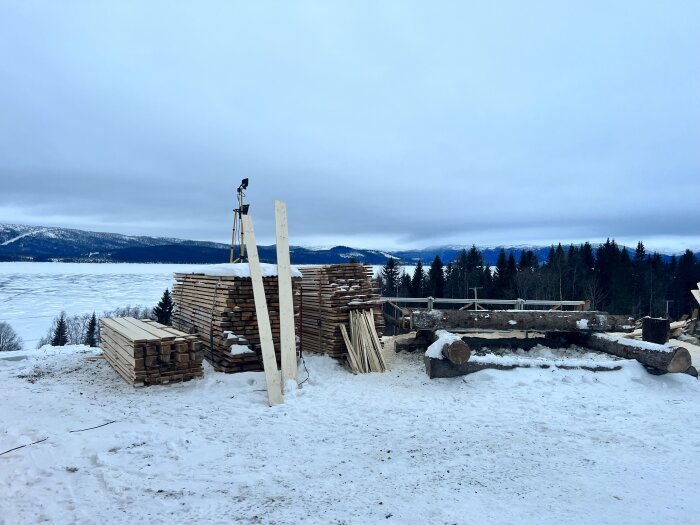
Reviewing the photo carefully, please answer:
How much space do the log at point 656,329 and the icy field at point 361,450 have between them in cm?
336

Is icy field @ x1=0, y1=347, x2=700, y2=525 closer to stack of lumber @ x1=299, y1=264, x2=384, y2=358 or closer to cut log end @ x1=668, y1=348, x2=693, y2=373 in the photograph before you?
cut log end @ x1=668, y1=348, x2=693, y2=373

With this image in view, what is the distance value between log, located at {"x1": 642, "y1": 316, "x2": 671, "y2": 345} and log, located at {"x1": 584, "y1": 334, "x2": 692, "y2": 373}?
1993 mm

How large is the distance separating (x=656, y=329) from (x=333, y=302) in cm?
830

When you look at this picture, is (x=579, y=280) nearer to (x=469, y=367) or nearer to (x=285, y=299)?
(x=469, y=367)

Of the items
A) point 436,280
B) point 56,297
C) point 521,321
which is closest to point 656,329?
point 521,321

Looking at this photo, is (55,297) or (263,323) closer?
(263,323)

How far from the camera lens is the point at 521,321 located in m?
10.3

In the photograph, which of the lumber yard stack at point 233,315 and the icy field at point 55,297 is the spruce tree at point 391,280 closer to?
the icy field at point 55,297

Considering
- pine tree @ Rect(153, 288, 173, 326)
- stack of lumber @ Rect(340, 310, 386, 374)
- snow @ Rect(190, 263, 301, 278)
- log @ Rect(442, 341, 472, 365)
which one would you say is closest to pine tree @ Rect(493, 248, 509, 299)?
pine tree @ Rect(153, 288, 173, 326)

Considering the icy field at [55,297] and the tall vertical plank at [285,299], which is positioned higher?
the tall vertical plank at [285,299]

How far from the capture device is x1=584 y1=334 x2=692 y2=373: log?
7609 mm

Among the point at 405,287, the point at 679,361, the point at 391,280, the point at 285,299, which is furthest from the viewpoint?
the point at 405,287

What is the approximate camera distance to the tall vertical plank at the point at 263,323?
707 centimetres

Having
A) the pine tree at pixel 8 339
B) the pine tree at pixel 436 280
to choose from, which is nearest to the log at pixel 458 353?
the pine tree at pixel 436 280
